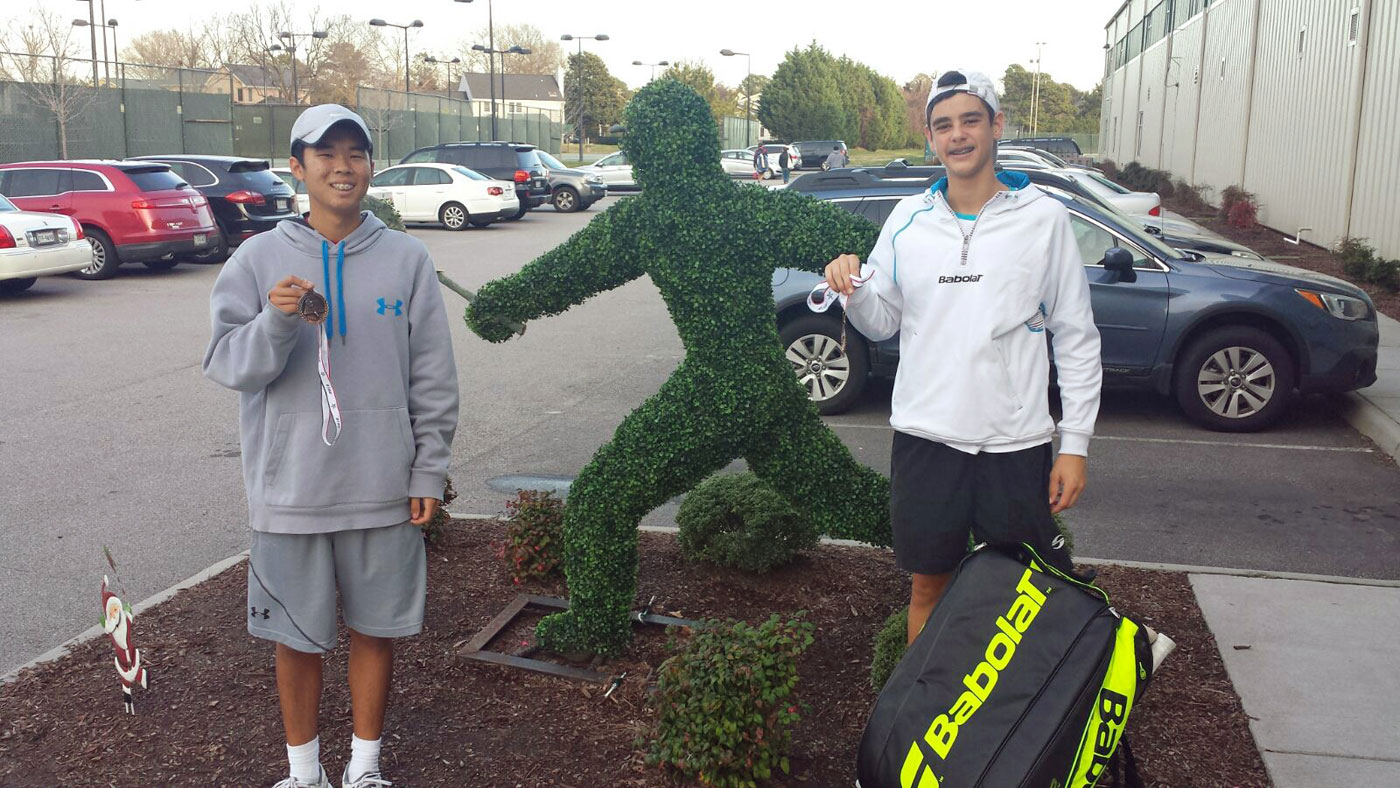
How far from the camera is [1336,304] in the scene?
27.4 feet

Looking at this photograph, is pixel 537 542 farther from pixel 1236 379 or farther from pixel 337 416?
pixel 1236 379

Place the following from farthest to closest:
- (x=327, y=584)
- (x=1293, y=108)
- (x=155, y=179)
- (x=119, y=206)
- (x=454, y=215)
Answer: (x=454, y=215) → (x=1293, y=108) → (x=155, y=179) → (x=119, y=206) → (x=327, y=584)

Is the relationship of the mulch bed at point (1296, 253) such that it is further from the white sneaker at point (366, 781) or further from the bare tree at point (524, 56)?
the bare tree at point (524, 56)

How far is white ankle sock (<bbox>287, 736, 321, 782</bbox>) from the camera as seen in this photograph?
10.6 ft

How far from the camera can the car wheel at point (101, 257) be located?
17.1m

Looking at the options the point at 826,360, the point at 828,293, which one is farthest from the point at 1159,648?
the point at 826,360

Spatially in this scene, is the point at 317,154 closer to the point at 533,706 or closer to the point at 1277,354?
the point at 533,706

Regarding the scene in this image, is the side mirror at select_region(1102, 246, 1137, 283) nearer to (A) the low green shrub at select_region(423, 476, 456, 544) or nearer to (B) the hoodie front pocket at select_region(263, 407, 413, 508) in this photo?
(A) the low green shrub at select_region(423, 476, 456, 544)

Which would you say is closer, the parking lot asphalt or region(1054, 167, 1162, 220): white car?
the parking lot asphalt

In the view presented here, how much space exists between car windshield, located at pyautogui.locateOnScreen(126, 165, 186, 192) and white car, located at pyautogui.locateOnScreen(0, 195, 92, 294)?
1.50 meters

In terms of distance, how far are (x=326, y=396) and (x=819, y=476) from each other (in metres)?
1.78

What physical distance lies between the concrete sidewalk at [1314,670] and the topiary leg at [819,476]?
1387mm

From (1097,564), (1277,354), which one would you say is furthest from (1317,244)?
(1097,564)

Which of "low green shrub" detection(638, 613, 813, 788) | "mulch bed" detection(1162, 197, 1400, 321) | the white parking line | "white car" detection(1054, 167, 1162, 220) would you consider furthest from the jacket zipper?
"white car" detection(1054, 167, 1162, 220)
